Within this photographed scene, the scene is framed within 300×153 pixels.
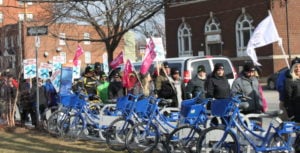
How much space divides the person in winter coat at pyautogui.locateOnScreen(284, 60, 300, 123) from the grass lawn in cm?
354

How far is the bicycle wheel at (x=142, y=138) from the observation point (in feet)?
31.0

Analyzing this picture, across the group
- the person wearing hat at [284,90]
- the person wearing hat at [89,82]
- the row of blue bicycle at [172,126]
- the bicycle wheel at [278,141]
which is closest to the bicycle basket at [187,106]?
the row of blue bicycle at [172,126]

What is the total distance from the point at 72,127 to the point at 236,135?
501 centimetres

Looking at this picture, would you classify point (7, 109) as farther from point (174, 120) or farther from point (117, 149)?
point (174, 120)

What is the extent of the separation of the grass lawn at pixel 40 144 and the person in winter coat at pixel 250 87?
2.77 meters

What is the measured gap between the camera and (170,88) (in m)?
11.3

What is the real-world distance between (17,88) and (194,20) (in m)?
31.7

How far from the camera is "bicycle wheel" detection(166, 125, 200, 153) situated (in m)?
8.63

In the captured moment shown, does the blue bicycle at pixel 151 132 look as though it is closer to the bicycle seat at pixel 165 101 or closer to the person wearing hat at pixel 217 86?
the bicycle seat at pixel 165 101

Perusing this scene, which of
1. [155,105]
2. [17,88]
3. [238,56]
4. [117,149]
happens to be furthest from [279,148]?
[238,56]

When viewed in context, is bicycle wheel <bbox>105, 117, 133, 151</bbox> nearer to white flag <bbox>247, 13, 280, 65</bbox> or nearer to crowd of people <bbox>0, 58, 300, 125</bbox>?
crowd of people <bbox>0, 58, 300, 125</bbox>

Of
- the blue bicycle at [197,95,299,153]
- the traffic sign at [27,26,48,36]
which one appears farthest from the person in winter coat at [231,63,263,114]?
the traffic sign at [27,26,48,36]

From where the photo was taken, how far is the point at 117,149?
10156 millimetres

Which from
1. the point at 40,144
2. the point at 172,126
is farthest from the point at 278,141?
the point at 40,144
